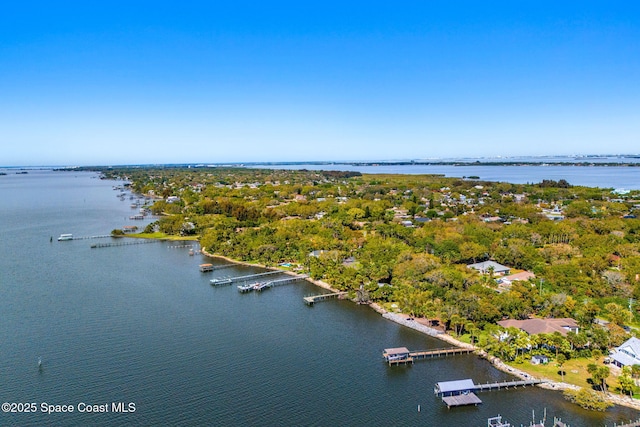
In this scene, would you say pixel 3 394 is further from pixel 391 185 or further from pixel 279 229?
pixel 391 185

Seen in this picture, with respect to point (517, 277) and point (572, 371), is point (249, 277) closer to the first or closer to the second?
point (517, 277)

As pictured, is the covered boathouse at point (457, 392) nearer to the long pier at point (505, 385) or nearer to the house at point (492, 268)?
the long pier at point (505, 385)

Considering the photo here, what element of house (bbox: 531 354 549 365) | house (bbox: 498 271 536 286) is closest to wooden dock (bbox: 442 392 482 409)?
house (bbox: 531 354 549 365)

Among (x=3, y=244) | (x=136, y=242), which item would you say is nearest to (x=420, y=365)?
(x=136, y=242)

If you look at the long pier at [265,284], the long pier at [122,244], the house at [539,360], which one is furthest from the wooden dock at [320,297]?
the long pier at [122,244]

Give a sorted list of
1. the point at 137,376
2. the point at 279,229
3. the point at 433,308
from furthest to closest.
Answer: the point at 279,229, the point at 433,308, the point at 137,376

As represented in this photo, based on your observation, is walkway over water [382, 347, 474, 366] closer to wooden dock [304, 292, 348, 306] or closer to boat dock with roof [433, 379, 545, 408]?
boat dock with roof [433, 379, 545, 408]

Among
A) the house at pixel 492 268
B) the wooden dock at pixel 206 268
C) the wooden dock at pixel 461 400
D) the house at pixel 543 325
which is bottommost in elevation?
the wooden dock at pixel 461 400
